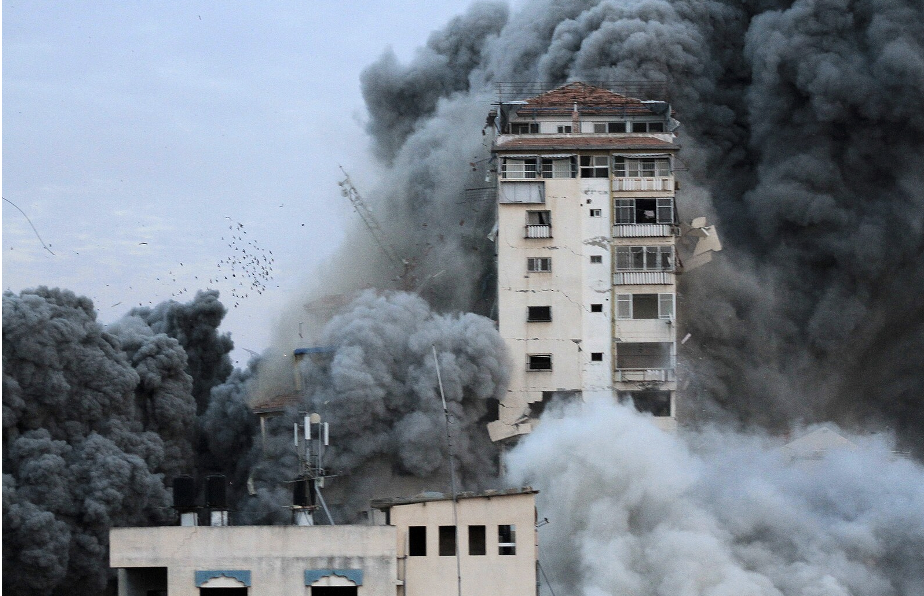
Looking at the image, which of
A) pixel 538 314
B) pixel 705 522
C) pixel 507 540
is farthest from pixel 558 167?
pixel 507 540

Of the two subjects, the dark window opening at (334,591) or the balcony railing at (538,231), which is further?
the balcony railing at (538,231)

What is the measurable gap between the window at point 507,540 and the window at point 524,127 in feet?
80.3

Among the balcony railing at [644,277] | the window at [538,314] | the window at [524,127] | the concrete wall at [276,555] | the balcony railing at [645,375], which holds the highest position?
the window at [524,127]

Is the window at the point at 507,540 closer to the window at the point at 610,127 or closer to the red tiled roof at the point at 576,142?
the red tiled roof at the point at 576,142

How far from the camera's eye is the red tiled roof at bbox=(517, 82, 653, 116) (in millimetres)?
66562

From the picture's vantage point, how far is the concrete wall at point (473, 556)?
151ft

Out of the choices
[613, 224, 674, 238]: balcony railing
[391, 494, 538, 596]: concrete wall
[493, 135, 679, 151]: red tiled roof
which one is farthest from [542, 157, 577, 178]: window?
[391, 494, 538, 596]: concrete wall

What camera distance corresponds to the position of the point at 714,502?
52.8 metres

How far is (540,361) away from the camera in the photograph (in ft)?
208

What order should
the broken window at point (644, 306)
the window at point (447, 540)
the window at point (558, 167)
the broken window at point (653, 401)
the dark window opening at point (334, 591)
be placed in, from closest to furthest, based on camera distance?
1. the dark window opening at point (334, 591)
2. the window at point (447, 540)
3. the broken window at point (653, 401)
4. the broken window at point (644, 306)
5. the window at point (558, 167)

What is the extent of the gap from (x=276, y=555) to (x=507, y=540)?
A: 269 inches

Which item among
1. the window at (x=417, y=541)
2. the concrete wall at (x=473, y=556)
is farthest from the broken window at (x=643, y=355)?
the window at (x=417, y=541)

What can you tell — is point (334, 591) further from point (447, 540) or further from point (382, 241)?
point (382, 241)

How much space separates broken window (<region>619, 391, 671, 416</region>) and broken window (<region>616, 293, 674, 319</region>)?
308 centimetres
